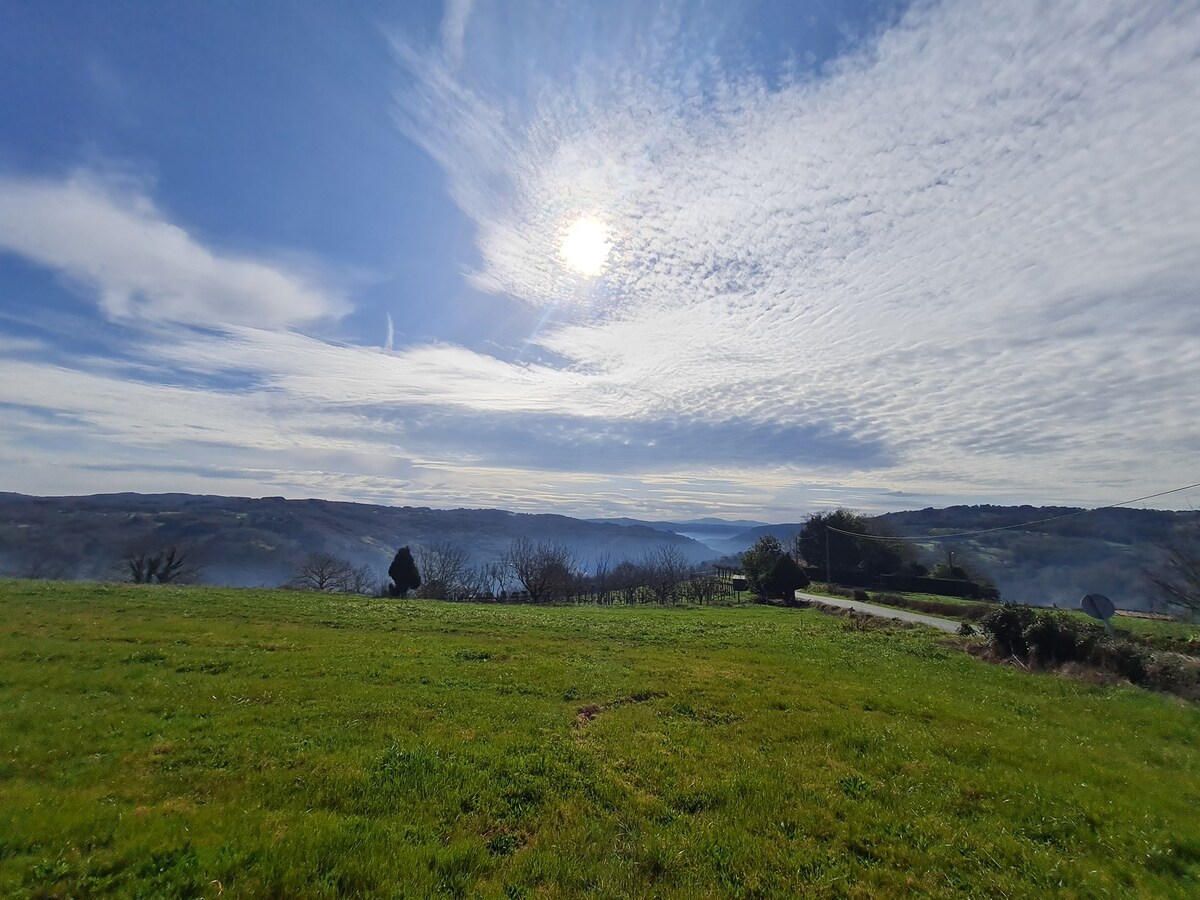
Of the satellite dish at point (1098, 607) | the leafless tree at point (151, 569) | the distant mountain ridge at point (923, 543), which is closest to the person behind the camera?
the satellite dish at point (1098, 607)

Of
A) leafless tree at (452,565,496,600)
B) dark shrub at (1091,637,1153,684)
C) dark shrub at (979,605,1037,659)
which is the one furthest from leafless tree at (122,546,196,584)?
dark shrub at (1091,637,1153,684)

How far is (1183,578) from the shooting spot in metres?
40.8

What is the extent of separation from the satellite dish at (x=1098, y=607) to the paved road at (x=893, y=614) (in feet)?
33.7

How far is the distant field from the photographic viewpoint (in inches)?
237

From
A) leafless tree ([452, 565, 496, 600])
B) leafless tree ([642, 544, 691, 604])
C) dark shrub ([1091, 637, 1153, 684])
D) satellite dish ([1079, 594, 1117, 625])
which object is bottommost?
leafless tree ([452, 565, 496, 600])

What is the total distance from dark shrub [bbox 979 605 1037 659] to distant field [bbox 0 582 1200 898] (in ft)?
18.1

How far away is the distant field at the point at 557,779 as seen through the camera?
19.8 ft

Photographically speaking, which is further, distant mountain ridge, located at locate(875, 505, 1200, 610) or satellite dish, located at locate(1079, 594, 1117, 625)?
distant mountain ridge, located at locate(875, 505, 1200, 610)

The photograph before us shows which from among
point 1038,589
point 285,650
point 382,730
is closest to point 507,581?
point 285,650

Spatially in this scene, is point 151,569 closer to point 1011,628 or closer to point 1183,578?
point 1011,628

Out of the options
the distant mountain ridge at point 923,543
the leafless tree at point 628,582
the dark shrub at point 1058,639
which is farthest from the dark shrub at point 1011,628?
the leafless tree at point 628,582

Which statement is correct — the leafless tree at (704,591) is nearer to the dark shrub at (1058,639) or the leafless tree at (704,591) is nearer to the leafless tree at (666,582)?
the leafless tree at (666,582)

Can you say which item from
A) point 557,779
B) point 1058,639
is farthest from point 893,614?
point 557,779

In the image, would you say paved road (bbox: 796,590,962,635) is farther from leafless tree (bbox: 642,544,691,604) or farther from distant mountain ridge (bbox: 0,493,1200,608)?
distant mountain ridge (bbox: 0,493,1200,608)
